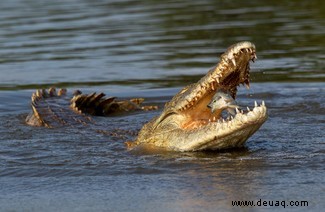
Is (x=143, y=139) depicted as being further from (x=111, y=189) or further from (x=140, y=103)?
(x=140, y=103)

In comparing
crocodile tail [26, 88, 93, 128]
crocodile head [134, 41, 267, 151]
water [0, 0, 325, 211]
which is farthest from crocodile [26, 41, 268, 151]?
crocodile tail [26, 88, 93, 128]

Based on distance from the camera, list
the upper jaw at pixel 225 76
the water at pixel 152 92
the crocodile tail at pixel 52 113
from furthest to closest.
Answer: the crocodile tail at pixel 52 113, the upper jaw at pixel 225 76, the water at pixel 152 92

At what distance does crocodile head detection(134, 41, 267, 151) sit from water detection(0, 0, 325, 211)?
0.16 metres

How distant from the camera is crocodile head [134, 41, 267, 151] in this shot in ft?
23.4

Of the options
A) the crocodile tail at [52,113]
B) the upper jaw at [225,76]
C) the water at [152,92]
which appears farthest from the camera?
the crocodile tail at [52,113]

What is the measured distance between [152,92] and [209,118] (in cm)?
412

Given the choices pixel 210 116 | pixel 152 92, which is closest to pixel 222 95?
pixel 210 116

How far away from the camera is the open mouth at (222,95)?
23.3 ft

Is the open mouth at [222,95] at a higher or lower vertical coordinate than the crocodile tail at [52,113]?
higher

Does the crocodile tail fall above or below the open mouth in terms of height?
below

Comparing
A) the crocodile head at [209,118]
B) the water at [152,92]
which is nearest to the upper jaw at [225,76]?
the crocodile head at [209,118]

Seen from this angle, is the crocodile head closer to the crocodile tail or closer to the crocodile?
the crocodile

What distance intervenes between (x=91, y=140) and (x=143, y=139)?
0.87 m

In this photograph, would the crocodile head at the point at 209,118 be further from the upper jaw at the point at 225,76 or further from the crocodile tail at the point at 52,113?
the crocodile tail at the point at 52,113
